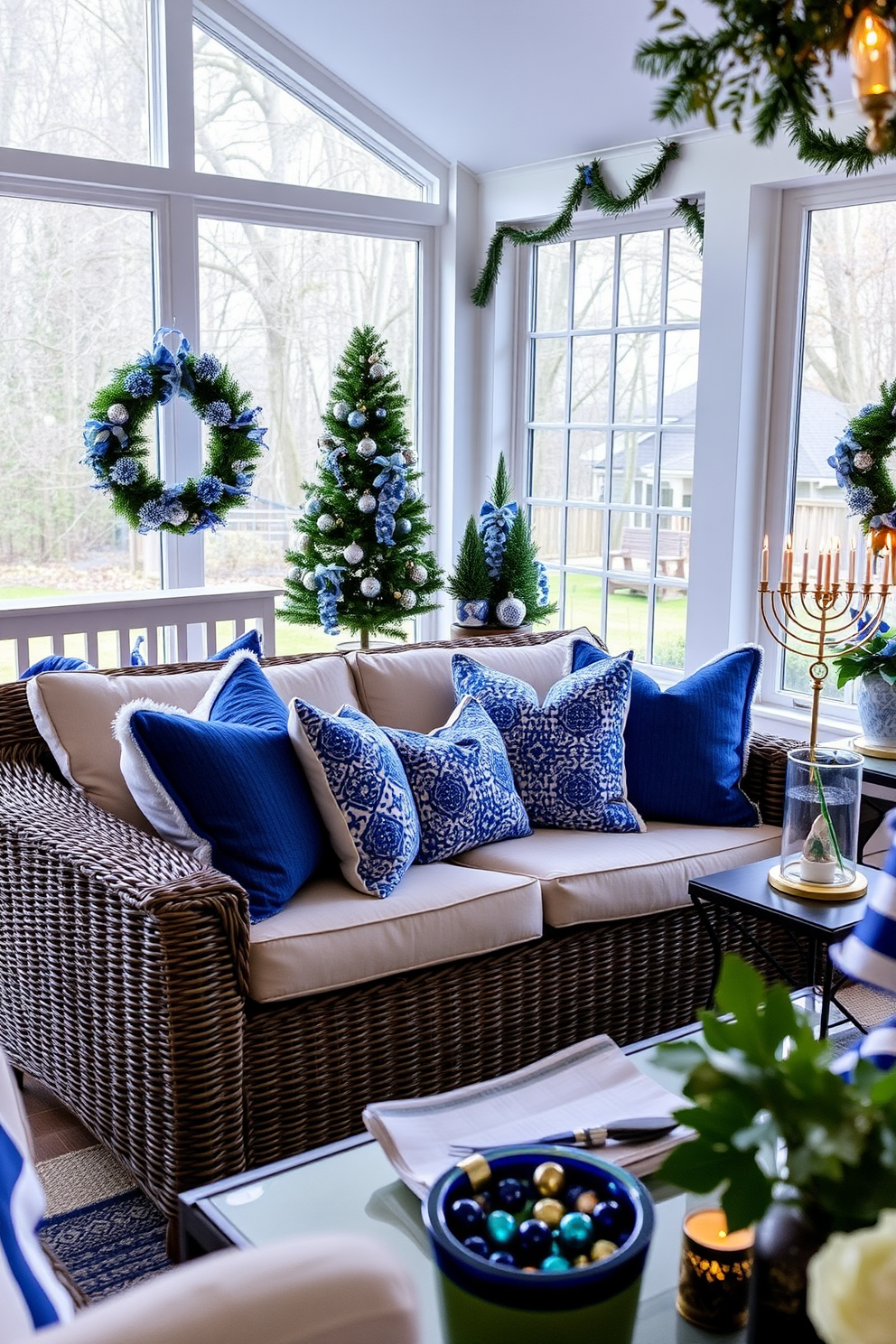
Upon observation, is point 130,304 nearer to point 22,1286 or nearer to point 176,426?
point 176,426

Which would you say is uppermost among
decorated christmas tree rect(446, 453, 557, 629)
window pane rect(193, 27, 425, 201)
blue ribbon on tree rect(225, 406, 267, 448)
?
window pane rect(193, 27, 425, 201)

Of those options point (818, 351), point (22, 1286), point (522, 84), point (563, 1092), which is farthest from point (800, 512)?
point (22, 1286)

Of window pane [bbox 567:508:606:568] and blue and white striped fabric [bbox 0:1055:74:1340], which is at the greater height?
window pane [bbox 567:508:606:568]

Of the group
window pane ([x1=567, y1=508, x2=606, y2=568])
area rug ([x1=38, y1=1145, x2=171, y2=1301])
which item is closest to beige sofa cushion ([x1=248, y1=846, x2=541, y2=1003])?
area rug ([x1=38, y1=1145, x2=171, y2=1301])

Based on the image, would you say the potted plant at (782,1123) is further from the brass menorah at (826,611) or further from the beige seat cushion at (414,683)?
the brass menorah at (826,611)

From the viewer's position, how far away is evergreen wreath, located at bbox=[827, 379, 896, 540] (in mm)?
3729

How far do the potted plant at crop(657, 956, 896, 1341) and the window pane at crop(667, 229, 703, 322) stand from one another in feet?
12.5

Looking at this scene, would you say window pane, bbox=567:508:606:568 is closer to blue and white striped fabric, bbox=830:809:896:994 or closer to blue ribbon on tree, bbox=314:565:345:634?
blue ribbon on tree, bbox=314:565:345:634

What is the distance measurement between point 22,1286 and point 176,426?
3.98m

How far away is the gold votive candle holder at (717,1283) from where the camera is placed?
1.39 m

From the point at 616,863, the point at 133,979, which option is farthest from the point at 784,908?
the point at 133,979

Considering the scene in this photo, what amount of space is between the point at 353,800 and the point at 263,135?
323 centimetres

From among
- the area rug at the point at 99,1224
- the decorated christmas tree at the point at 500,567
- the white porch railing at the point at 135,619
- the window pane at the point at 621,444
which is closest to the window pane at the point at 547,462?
the window pane at the point at 621,444

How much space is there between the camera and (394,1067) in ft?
7.77
